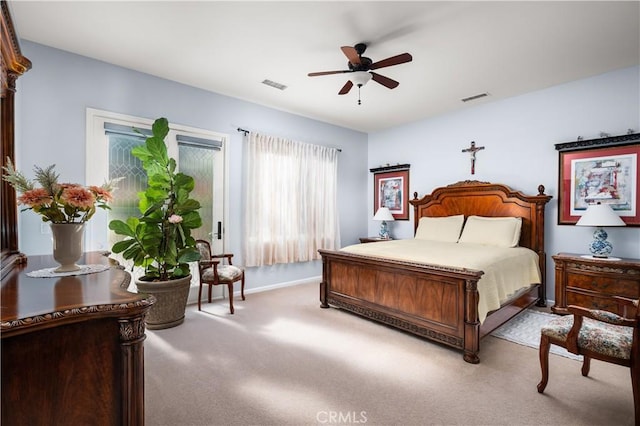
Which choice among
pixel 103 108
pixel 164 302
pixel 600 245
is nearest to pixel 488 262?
pixel 600 245

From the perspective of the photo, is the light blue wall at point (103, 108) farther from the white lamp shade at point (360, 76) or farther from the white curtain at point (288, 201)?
the white lamp shade at point (360, 76)

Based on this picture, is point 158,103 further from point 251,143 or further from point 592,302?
point 592,302

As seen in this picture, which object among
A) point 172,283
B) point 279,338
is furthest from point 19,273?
point 279,338

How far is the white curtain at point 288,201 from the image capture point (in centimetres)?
463

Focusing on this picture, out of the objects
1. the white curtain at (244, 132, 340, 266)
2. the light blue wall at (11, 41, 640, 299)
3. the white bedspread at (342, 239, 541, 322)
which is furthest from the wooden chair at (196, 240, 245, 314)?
the white bedspread at (342, 239, 541, 322)

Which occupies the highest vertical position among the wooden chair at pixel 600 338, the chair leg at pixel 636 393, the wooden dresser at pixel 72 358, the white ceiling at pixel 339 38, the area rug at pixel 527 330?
the white ceiling at pixel 339 38

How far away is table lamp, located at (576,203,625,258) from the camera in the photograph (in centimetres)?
328

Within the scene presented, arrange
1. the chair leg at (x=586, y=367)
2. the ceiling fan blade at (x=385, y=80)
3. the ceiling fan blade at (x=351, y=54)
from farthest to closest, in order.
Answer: the ceiling fan blade at (x=385, y=80) → the ceiling fan blade at (x=351, y=54) → the chair leg at (x=586, y=367)

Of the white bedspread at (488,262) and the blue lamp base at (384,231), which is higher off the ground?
the blue lamp base at (384,231)

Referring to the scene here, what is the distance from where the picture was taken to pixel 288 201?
16.6ft

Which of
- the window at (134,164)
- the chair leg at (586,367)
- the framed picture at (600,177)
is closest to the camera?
the chair leg at (586,367)

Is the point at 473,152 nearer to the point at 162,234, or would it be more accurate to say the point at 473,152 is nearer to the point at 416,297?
the point at 416,297

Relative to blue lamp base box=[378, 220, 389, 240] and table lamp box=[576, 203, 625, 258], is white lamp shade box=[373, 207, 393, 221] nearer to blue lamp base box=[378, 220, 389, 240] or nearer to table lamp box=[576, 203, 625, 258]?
blue lamp base box=[378, 220, 389, 240]

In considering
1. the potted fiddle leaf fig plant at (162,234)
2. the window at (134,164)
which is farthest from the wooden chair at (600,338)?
the window at (134,164)
